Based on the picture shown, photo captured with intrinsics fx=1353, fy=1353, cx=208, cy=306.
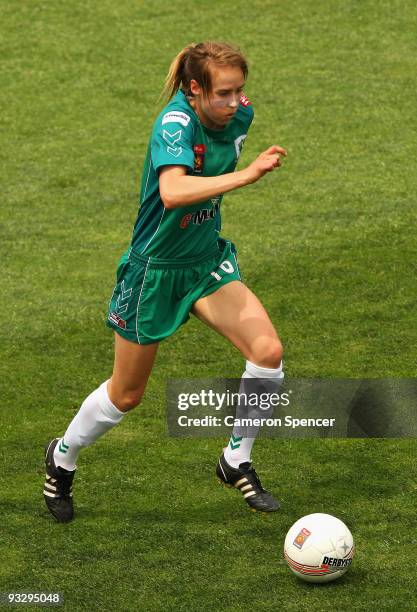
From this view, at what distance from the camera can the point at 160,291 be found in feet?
25.0

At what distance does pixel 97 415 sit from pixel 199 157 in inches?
63.4

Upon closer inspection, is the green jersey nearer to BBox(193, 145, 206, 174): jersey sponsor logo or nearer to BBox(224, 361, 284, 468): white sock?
BBox(193, 145, 206, 174): jersey sponsor logo

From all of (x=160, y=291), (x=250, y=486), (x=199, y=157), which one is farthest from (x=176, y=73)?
(x=250, y=486)

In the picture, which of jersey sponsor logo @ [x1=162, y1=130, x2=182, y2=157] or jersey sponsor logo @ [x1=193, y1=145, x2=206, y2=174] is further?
jersey sponsor logo @ [x1=193, y1=145, x2=206, y2=174]

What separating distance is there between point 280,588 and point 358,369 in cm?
295

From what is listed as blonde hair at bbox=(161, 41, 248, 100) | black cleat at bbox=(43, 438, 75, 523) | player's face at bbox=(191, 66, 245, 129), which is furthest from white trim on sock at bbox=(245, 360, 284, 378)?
blonde hair at bbox=(161, 41, 248, 100)

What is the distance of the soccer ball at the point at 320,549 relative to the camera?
699 cm

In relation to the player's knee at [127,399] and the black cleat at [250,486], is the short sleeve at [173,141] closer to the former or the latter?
the player's knee at [127,399]

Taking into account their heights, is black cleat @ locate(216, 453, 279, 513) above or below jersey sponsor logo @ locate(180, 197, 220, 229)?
below

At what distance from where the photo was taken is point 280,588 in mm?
7062

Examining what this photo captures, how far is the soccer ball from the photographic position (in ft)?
22.9

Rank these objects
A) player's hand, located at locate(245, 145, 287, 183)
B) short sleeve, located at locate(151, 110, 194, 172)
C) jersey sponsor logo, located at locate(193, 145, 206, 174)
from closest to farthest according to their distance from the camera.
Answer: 1. player's hand, located at locate(245, 145, 287, 183)
2. short sleeve, located at locate(151, 110, 194, 172)
3. jersey sponsor logo, located at locate(193, 145, 206, 174)

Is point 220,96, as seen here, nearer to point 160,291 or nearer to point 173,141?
point 173,141

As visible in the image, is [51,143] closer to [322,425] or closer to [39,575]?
[322,425]
